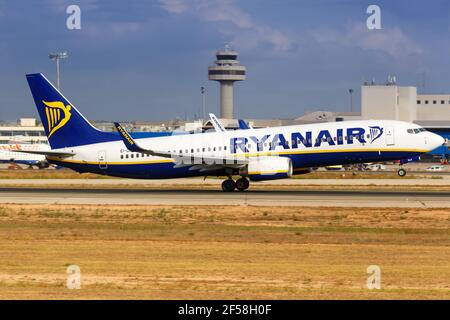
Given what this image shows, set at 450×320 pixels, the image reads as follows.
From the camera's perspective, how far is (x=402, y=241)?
107 ft

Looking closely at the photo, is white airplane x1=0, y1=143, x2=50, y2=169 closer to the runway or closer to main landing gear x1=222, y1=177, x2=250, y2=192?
the runway

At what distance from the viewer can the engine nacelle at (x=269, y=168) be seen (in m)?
53.0

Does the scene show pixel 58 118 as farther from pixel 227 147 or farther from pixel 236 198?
pixel 236 198

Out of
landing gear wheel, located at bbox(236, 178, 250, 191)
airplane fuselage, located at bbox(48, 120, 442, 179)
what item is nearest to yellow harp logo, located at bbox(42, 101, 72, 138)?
airplane fuselage, located at bbox(48, 120, 442, 179)

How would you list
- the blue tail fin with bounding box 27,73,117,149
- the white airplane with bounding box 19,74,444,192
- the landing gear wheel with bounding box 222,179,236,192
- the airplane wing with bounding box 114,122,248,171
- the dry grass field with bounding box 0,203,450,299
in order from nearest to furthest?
the dry grass field with bounding box 0,203,450,299 < the airplane wing with bounding box 114,122,248,171 < the white airplane with bounding box 19,74,444,192 < the landing gear wheel with bounding box 222,179,236,192 < the blue tail fin with bounding box 27,73,117,149

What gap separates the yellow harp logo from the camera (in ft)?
190

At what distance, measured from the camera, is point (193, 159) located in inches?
2185

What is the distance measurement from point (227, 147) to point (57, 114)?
11806mm

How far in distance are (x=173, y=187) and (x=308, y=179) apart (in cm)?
1562

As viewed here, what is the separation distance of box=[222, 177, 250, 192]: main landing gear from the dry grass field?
1173cm

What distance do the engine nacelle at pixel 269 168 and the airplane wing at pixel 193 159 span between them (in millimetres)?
893

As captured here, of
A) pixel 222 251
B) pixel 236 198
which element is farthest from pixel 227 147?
pixel 222 251
